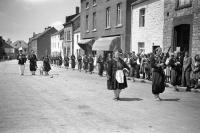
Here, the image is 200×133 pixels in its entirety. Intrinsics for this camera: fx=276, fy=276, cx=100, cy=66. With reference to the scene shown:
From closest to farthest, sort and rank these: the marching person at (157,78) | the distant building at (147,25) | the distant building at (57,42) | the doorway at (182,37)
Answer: the marching person at (157,78), the doorway at (182,37), the distant building at (147,25), the distant building at (57,42)

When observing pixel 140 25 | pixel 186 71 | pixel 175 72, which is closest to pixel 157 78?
pixel 175 72

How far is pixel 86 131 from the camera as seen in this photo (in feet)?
18.5

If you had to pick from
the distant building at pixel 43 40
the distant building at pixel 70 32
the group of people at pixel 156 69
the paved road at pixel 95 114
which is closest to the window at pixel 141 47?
the group of people at pixel 156 69

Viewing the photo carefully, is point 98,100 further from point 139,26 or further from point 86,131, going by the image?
point 139,26

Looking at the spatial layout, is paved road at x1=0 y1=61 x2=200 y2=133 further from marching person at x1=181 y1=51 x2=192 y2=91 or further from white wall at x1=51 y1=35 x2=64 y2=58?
white wall at x1=51 y1=35 x2=64 y2=58

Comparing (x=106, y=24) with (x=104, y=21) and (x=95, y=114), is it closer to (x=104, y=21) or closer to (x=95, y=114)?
(x=104, y=21)

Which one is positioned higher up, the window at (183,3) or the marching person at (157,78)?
the window at (183,3)

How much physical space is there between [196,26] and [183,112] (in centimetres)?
980

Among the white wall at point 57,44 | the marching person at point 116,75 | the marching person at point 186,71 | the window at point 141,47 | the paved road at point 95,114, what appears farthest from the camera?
the white wall at point 57,44

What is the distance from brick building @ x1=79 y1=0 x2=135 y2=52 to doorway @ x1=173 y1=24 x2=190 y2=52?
7.53 m

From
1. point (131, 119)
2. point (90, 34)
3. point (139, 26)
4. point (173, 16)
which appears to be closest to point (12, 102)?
point (131, 119)

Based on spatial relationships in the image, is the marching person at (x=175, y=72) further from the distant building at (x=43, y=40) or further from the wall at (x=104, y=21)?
the distant building at (x=43, y=40)

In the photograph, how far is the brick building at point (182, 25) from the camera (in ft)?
52.9

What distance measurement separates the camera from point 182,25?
17688 millimetres
